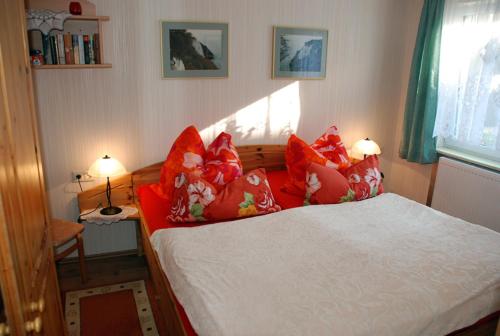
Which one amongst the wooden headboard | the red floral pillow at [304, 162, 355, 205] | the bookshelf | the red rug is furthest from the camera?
the wooden headboard

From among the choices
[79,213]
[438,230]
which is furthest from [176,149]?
[438,230]

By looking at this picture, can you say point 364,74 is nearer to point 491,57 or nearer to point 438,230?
point 491,57

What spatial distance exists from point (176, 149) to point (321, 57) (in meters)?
1.55

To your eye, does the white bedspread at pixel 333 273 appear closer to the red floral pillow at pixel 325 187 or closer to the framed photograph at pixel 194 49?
the red floral pillow at pixel 325 187

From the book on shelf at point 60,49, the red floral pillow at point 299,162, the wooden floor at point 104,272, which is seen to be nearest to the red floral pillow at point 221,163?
the red floral pillow at point 299,162

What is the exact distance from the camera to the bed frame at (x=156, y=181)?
191cm

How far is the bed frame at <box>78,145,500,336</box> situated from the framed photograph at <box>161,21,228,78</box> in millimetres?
726

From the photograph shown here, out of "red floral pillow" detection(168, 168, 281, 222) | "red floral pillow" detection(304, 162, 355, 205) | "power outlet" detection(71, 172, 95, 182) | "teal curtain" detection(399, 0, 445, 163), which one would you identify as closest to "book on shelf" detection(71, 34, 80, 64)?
"power outlet" detection(71, 172, 95, 182)

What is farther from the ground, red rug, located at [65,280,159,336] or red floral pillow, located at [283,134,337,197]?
red floral pillow, located at [283,134,337,197]

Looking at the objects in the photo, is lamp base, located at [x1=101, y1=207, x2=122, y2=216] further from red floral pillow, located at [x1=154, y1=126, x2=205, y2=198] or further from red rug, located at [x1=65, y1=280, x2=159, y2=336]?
red rug, located at [x1=65, y1=280, x2=159, y2=336]

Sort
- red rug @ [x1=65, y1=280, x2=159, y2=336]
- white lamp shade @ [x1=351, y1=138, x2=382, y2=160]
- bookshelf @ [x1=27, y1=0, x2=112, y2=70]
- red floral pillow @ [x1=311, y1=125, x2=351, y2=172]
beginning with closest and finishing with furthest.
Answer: red rug @ [x1=65, y1=280, x2=159, y2=336] < bookshelf @ [x1=27, y1=0, x2=112, y2=70] < red floral pillow @ [x1=311, y1=125, x2=351, y2=172] < white lamp shade @ [x1=351, y1=138, x2=382, y2=160]

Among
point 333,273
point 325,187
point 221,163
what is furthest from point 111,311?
point 325,187

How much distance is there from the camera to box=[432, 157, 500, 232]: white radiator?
3.01m

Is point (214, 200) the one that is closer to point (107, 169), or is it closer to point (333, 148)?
point (107, 169)
